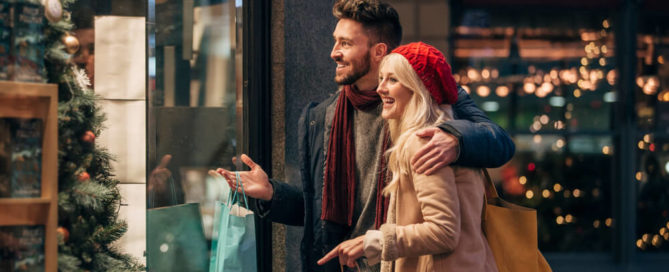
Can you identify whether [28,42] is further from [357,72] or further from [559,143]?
[559,143]

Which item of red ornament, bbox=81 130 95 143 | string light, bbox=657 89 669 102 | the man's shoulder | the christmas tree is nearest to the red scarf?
the man's shoulder

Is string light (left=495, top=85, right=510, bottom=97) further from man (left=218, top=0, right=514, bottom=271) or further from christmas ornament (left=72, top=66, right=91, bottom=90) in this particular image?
christmas ornament (left=72, top=66, right=91, bottom=90)

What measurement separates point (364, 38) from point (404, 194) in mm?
1026

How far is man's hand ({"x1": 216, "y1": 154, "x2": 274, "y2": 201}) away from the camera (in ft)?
12.2

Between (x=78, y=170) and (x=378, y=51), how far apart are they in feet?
4.99

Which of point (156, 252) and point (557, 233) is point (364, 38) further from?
point (557, 233)

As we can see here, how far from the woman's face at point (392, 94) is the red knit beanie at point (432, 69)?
89 mm

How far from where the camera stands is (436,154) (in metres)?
2.78

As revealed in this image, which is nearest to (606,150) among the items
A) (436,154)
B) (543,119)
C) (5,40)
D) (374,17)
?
(543,119)

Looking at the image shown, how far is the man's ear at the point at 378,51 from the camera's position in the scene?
12.0 ft

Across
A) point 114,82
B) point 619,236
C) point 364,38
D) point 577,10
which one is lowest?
point 619,236

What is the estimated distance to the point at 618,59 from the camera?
8.52m

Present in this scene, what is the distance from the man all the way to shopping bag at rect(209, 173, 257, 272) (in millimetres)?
114

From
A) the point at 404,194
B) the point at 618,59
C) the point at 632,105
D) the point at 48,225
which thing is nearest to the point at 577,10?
the point at 618,59
